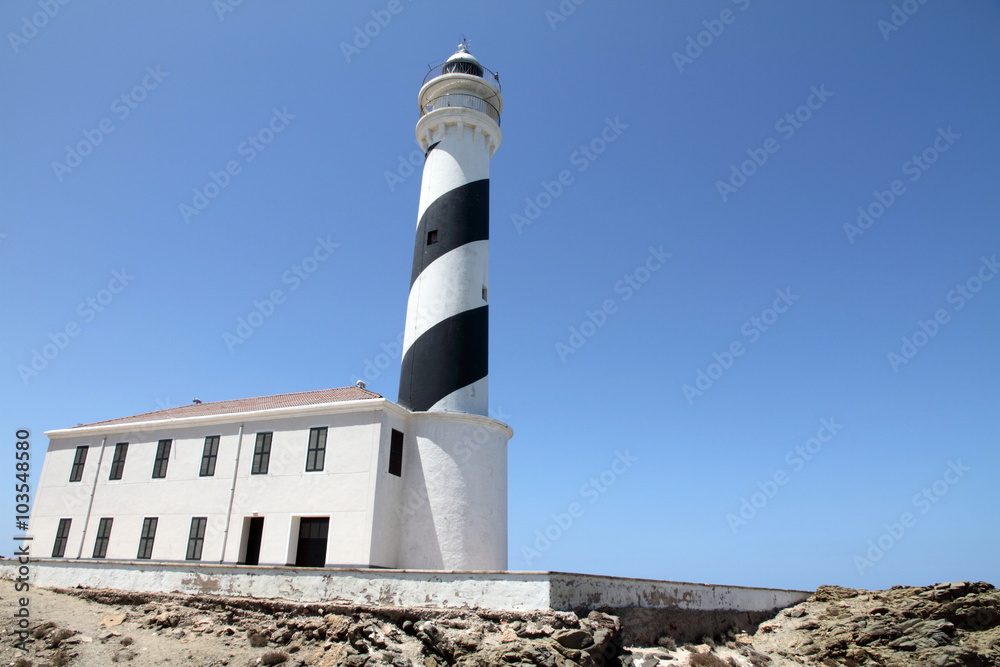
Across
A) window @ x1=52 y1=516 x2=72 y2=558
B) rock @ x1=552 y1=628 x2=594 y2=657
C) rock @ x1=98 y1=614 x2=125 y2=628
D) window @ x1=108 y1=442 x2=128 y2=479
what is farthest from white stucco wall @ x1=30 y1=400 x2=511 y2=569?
rock @ x1=552 y1=628 x2=594 y2=657

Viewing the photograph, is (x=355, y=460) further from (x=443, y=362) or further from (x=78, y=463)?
(x=78, y=463)

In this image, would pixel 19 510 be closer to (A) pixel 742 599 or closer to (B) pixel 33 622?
(B) pixel 33 622

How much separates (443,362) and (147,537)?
876cm

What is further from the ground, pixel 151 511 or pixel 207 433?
pixel 207 433

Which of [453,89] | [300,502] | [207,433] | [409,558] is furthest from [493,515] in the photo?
[453,89]

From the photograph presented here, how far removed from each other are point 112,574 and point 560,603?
384 inches

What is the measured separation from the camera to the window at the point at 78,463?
18750 mm

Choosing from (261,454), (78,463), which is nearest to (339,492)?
(261,454)

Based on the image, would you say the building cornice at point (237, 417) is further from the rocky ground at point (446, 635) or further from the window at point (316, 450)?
the rocky ground at point (446, 635)

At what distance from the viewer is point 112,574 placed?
46.2 ft

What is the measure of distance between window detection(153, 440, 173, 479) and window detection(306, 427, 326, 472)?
4.56m

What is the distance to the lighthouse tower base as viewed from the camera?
1512 cm

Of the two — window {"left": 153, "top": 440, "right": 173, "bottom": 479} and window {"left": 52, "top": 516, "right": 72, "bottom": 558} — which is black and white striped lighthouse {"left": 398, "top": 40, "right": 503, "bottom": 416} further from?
window {"left": 52, "top": 516, "right": 72, "bottom": 558}

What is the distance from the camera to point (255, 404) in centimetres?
1819
